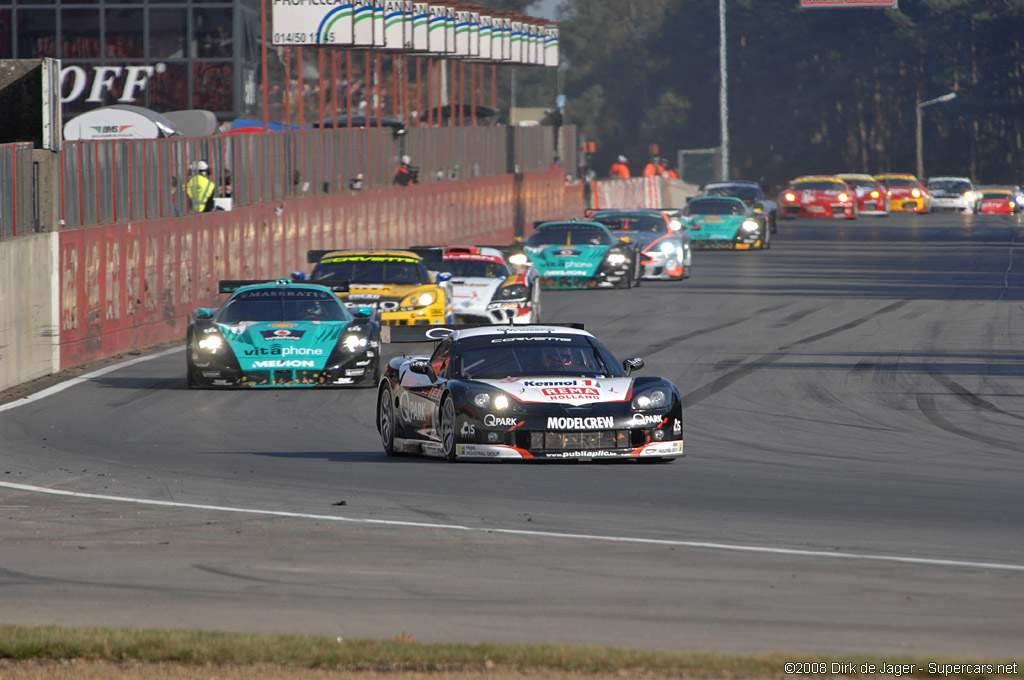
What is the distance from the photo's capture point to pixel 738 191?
51.1 metres

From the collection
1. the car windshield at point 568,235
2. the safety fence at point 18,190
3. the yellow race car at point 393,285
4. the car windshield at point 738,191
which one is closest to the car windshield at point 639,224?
the car windshield at point 568,235

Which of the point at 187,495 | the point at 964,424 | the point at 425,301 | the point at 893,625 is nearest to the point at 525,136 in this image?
the point at 425,301

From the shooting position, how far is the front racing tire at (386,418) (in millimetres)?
14195

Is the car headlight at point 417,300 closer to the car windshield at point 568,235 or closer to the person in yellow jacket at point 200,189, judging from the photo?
the person in yellow jacket at point 200,189

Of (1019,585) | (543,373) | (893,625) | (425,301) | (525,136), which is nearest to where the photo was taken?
(893,625)

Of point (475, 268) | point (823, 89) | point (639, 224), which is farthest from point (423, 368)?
point (823, 89)

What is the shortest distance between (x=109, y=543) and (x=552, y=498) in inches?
118

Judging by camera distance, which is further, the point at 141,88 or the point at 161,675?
the point at 141,88

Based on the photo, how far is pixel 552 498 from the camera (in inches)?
448

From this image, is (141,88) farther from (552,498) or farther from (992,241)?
(552,498)

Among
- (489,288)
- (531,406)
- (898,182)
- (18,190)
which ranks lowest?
(531,406)

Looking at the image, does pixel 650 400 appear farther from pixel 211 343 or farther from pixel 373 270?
pixel 373 270

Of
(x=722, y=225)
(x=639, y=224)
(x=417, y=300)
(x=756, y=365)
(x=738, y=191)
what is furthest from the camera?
(x=738, y=191)

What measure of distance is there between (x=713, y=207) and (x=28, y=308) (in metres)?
27.6
